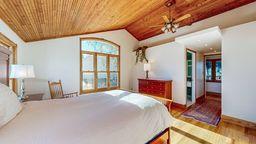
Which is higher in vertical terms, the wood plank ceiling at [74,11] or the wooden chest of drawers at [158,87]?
the wood plank ceiling at [74,11]

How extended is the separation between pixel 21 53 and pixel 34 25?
1.22m

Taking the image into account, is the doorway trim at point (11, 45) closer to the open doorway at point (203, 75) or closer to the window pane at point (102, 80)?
the window pane at point (102, 80)

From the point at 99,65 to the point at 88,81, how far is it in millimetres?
820

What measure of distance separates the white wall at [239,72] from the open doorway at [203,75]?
383mm

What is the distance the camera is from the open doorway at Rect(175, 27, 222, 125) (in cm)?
348

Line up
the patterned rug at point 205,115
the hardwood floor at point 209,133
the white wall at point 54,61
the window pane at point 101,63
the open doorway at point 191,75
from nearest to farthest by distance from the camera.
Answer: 1. the hardwood floor at point 209,133
2. the patterned rug at point 205,115
3. the white wall at point 54,61
4. the open doorway at point 191,75
5. the window pane at point 101,63

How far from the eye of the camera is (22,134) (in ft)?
3.15

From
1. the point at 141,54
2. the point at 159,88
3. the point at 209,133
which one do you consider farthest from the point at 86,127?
the point at 141,54

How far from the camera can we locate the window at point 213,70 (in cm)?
646

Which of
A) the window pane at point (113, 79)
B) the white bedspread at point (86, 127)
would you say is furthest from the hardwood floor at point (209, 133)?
the window pane at point (113, 79)

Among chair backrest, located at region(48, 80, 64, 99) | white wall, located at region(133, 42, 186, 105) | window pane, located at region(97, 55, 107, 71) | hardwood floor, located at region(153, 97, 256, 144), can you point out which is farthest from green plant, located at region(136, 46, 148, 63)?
chair backrest, located at region(48, 80, 64, 99)

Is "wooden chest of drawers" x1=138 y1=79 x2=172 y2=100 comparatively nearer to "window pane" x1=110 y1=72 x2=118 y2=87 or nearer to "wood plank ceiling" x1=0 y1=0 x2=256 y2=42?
"window pane" x1=110 y1=72 x2=118 y2=87

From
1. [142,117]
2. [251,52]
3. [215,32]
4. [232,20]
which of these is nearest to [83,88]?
[142,117]

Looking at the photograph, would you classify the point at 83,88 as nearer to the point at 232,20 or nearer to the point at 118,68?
the point at 118,68
